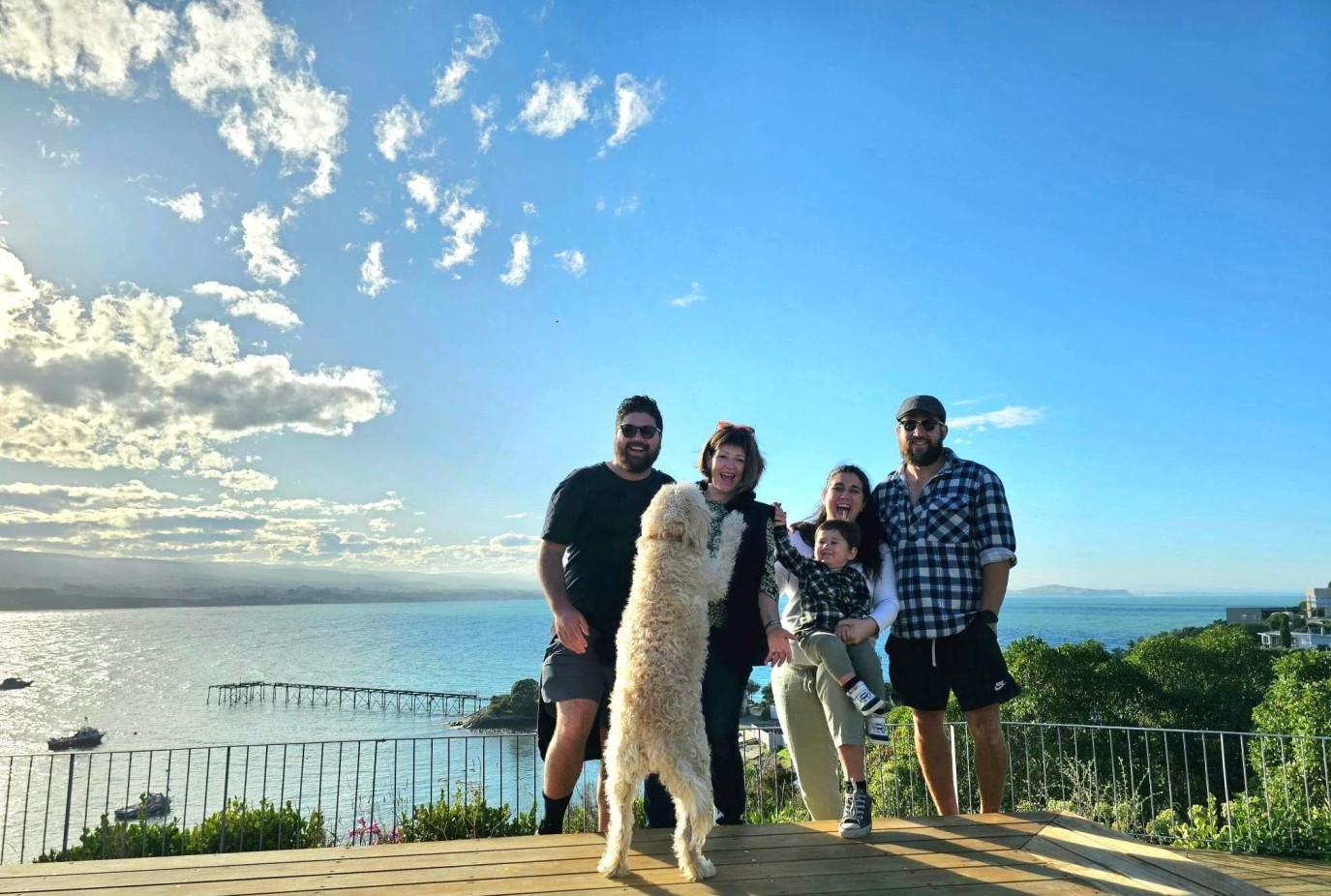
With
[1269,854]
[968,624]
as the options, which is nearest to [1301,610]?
[1269,854]

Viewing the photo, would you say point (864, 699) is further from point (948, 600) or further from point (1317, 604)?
point (1317, 604)

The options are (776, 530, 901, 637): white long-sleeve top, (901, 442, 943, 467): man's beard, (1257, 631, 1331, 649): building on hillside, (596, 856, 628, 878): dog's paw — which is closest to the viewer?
(596, 856, 628, 878): dog's paw

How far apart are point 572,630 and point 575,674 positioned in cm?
29

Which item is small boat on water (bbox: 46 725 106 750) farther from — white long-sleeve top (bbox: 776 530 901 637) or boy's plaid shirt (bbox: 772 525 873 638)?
boy's plaid shirt (bbox: 772 525 873 638)

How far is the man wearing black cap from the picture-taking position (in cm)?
437

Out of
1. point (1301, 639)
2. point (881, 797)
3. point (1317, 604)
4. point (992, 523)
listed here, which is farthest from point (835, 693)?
point (1317, 604)

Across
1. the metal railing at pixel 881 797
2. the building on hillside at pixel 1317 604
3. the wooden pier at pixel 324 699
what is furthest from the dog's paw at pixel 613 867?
the building on hillside at pixel 1317 604

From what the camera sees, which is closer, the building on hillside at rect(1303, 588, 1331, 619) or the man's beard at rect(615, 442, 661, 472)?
the man's beard at rect(615, 442, 661, 472)

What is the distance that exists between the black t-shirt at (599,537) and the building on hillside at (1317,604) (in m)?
155

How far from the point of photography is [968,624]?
4379mm

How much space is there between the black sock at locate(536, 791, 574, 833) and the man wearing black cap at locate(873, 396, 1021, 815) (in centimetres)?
204

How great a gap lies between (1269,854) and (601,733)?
1022cm

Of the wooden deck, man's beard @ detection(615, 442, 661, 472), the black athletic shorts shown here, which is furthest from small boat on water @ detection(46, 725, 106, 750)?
the black athletic shorts

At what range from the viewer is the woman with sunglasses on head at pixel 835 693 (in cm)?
396
